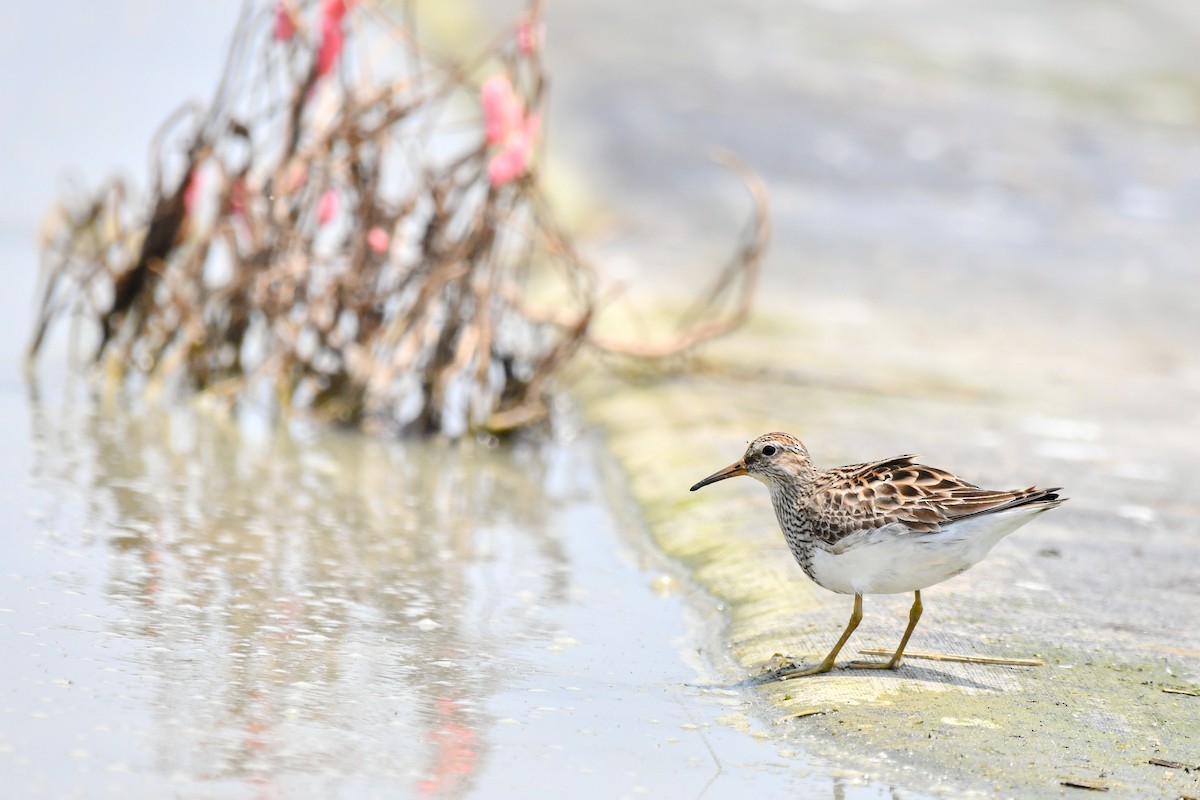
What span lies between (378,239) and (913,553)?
163 inches

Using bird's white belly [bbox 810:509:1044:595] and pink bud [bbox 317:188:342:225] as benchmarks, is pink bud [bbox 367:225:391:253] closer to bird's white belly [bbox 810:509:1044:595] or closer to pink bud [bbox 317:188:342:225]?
pink bud [bbox 317:188:342:225]

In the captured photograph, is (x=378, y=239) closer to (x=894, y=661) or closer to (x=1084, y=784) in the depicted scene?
(x=894, y=661)

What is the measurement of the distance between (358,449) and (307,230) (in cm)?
125

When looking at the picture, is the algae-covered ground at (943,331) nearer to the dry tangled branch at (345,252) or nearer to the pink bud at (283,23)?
the dry tangled branch at (345,252)

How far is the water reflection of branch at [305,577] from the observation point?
3.98 m

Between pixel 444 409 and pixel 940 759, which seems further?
pixel 444 409

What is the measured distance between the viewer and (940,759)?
13.6 feet

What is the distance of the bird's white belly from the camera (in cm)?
481

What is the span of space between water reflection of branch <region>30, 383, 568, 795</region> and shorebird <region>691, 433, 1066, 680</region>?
0.99 m

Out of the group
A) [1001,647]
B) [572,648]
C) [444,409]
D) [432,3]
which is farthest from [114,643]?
[432,3]

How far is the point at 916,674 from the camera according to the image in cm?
483

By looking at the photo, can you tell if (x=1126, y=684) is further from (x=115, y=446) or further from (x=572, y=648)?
(x=115, y=446)

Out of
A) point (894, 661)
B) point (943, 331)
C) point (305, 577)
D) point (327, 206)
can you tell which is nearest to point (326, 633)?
point (305, 577)

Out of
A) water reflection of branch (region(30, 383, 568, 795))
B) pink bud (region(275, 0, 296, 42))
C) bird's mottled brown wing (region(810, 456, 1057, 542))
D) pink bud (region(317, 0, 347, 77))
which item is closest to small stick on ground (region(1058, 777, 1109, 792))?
bird's mottled brown wing (region(810, 456, 1057, 542))
